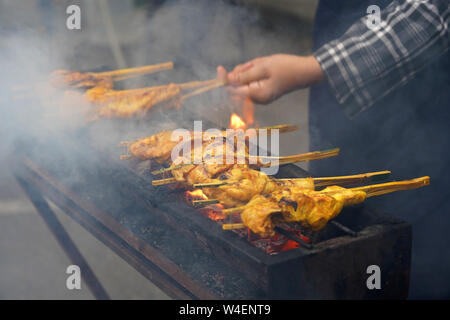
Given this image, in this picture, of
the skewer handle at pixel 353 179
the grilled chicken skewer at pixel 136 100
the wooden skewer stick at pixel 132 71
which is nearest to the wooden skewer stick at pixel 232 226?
the skewer handle at pixel 353 179

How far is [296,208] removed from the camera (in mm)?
Result: 2246

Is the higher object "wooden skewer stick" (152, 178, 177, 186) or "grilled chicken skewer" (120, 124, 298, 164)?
"grilled chicken skewer" (120, 124, 298, 164)

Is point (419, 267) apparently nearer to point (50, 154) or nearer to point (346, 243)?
point (346, 243)

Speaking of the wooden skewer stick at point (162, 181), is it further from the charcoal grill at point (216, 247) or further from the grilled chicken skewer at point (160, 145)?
the grilled chicken skewer at point (160, 145)

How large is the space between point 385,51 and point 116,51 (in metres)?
7.17

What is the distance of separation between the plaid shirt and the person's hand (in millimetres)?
106

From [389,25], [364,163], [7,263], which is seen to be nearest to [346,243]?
[389,25]

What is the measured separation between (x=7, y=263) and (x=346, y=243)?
205 inches

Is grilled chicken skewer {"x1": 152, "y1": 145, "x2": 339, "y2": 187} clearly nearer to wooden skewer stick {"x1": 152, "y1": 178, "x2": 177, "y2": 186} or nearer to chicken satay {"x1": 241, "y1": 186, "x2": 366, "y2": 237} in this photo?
wooden skewer stick {"x1": 152, "y1": 178, "x2": 177, "y2": 186}

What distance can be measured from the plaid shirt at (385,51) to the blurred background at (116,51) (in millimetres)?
2686

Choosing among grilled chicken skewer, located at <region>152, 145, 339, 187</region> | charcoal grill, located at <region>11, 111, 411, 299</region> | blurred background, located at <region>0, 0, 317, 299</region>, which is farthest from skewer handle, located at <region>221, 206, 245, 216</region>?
blurred background, located at <region>0, 0, 317, 299</region>

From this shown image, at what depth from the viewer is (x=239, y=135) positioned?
3.09 metres

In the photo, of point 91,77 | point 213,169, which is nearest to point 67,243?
point 91,77

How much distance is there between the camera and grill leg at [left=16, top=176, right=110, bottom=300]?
4.38 metres
